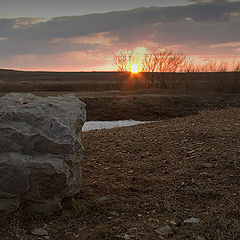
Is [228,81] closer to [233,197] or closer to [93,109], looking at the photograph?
[93,109]

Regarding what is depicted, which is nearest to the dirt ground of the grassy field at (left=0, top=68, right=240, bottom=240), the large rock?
the grassy field at (left=0, top=68, right=240, bottom=240)

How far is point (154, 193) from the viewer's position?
192 inches

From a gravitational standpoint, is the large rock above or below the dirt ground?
above

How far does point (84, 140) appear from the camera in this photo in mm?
8164

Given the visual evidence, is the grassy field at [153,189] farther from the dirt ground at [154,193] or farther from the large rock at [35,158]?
the large rock at [35,158]

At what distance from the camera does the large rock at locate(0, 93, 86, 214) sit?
3.82 m

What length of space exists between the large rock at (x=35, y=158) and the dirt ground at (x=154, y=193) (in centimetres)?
24

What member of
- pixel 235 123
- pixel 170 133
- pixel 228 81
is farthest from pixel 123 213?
pixel 228 81

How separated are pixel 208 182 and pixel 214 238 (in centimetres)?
163

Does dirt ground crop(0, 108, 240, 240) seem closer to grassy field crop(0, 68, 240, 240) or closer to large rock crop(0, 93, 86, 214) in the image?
grassy field crop(0, 68, 240, 240)

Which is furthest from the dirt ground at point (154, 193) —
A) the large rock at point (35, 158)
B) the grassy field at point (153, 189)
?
the large rock at point (35, 158)

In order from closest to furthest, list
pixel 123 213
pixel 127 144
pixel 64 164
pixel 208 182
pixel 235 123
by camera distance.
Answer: pixel 64 164 → pixel 123 213 → pixel 208 182 → pixel 127 144 → pixel 235 123

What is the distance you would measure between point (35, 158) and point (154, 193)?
6.22ft

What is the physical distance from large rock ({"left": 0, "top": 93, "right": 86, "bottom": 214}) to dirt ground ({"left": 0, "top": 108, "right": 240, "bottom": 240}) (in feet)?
0.79
